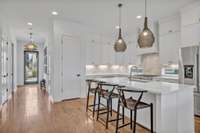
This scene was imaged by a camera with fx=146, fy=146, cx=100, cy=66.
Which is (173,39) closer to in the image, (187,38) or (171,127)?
(187,38)

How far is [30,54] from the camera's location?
10344 millimetres

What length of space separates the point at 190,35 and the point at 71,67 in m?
4.06

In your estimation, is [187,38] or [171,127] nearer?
[171,127]

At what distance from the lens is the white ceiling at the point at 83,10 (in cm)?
389

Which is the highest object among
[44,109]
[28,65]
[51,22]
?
[51,22]

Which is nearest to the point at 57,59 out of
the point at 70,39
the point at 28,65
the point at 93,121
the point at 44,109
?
the point at 70,39

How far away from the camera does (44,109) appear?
4.50 meters

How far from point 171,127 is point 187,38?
2.63m

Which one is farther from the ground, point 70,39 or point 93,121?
point 70,39

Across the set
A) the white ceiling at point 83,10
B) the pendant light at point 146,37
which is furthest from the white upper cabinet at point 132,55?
the pendant light at point 146,37

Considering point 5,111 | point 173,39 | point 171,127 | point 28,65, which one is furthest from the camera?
point 28,65

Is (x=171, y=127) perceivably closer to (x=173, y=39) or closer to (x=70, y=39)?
(x=173, y=39)

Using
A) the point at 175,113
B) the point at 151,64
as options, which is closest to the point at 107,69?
the point at 151,64

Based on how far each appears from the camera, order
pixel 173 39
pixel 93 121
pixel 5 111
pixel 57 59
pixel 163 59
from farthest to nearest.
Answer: pixel 57 59 → pixel 163 59 → pixel 173 39 → pixel 5 111 → pixel 93 121
